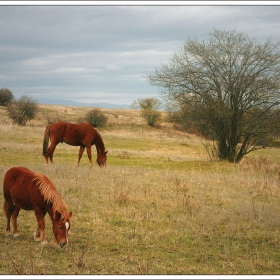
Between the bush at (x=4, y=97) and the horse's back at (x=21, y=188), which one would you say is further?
the bush at (x=4, y=97)

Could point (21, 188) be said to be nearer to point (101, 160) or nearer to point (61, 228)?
point (61, 228)

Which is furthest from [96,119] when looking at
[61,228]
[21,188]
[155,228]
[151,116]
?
[61,228]

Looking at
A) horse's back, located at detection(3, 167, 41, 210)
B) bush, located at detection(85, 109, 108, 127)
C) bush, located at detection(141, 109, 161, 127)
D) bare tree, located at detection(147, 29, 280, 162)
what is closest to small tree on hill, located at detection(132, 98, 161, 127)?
bush, located at detection(141, 109, 161, 127)

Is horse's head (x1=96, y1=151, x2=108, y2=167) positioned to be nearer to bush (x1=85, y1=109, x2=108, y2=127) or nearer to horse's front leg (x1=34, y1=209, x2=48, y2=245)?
horse's front leg (x1=34, y1=209, x2=48, y2=245)

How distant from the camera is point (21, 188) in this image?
7355mm

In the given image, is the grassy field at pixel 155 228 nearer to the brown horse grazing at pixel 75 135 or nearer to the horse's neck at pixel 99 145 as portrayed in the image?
the horse's neck at pixel 99 145

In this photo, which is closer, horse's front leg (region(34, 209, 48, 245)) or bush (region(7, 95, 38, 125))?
horse's front leg (region(34, 209, 48, 245))

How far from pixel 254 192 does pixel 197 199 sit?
2407mm

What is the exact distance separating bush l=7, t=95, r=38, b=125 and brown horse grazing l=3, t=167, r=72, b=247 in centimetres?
4072

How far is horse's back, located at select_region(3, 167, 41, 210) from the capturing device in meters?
7.24

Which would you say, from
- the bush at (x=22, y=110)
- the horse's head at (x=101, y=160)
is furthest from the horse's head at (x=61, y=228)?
the bush at (x=22, y=110)

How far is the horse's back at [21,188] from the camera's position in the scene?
23.8 ft

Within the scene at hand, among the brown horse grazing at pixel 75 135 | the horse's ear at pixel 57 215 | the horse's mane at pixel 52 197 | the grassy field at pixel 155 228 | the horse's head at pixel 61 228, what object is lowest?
the grassy field at pixel 155 228

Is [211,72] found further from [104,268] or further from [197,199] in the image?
[104,268]
